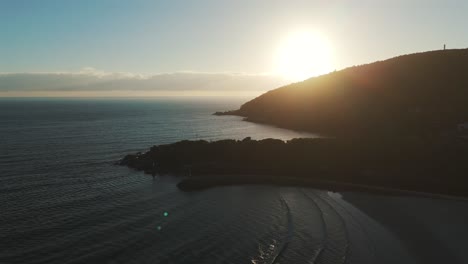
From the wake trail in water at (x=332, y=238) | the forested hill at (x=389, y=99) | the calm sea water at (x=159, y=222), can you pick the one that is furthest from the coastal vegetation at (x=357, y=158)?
the wake trail in water at (x=332, y=238)

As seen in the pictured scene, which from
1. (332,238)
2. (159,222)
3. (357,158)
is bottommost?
(332,238)

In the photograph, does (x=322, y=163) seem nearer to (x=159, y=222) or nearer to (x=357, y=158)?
(x=357, y=158)

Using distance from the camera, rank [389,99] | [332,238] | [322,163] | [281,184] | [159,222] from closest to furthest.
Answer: [332,238] → [159,222] → [281,184] → [322,163] → [389,99]

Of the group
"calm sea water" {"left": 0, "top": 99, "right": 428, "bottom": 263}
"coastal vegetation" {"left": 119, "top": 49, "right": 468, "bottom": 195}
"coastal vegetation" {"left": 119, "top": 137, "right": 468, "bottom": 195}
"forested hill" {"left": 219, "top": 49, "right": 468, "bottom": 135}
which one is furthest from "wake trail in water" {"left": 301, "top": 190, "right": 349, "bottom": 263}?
"forested hill" {"left": 219, "top": 49, "right": 468, "bottom": 135}

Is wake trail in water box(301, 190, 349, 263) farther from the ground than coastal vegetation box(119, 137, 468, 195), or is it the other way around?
coastal vegetation box(119, 137, 468, 195)

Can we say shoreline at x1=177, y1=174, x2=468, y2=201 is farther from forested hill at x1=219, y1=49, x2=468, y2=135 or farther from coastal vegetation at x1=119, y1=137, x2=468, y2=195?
forested hill at x1=219, y1=49, x2=468, y2=135

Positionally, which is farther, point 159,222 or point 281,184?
point 281,184

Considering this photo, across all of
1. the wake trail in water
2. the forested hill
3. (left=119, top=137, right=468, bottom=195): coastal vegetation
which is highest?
the forested hill

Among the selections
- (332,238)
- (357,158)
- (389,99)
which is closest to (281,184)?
(357,158)

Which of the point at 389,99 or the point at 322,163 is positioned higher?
the point at 389,99
